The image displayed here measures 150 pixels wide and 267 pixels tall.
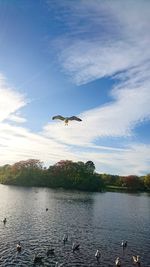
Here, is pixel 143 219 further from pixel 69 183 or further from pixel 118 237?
pixel 69 183

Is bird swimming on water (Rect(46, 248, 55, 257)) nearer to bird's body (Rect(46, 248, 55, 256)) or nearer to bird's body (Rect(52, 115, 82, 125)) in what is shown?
bird's body (Rect(46, 248, 55, 256))

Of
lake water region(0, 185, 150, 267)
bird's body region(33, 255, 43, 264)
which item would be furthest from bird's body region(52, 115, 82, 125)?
lake water region(0, 185, 150, 267)

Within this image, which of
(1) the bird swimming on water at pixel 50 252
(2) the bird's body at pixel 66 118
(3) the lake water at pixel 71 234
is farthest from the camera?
(1) the bird swimming on water at pixel 50 252

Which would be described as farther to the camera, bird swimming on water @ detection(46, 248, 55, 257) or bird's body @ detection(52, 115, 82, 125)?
bird swimming on water @ detection(46, 248, 55, 257)

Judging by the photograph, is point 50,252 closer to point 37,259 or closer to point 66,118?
point 37,259

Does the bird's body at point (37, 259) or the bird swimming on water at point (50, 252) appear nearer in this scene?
the bird's body at point (37, 259)

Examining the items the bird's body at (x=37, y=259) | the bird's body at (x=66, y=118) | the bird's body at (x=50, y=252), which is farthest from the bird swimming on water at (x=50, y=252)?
the bird's body at (x=66, y=118)

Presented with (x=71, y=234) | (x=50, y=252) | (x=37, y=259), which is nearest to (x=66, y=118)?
(x=37, y=259)

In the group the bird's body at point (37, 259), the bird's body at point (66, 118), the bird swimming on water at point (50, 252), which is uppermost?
the bird's body at point (66, 118)

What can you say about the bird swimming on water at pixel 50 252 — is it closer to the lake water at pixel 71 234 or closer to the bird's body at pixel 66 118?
the lake water at pixel 71 234

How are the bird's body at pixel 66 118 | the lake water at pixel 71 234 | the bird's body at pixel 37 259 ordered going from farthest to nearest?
the lake water at pixel 71 234, the bird's body at pixel 37 259, the bird's body at pixel 66 118

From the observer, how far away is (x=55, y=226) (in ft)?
243

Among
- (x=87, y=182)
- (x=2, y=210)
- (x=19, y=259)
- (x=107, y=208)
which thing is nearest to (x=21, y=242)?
(x=19, y=259)

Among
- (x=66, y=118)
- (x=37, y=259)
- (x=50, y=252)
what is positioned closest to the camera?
(x=66, y=118)
